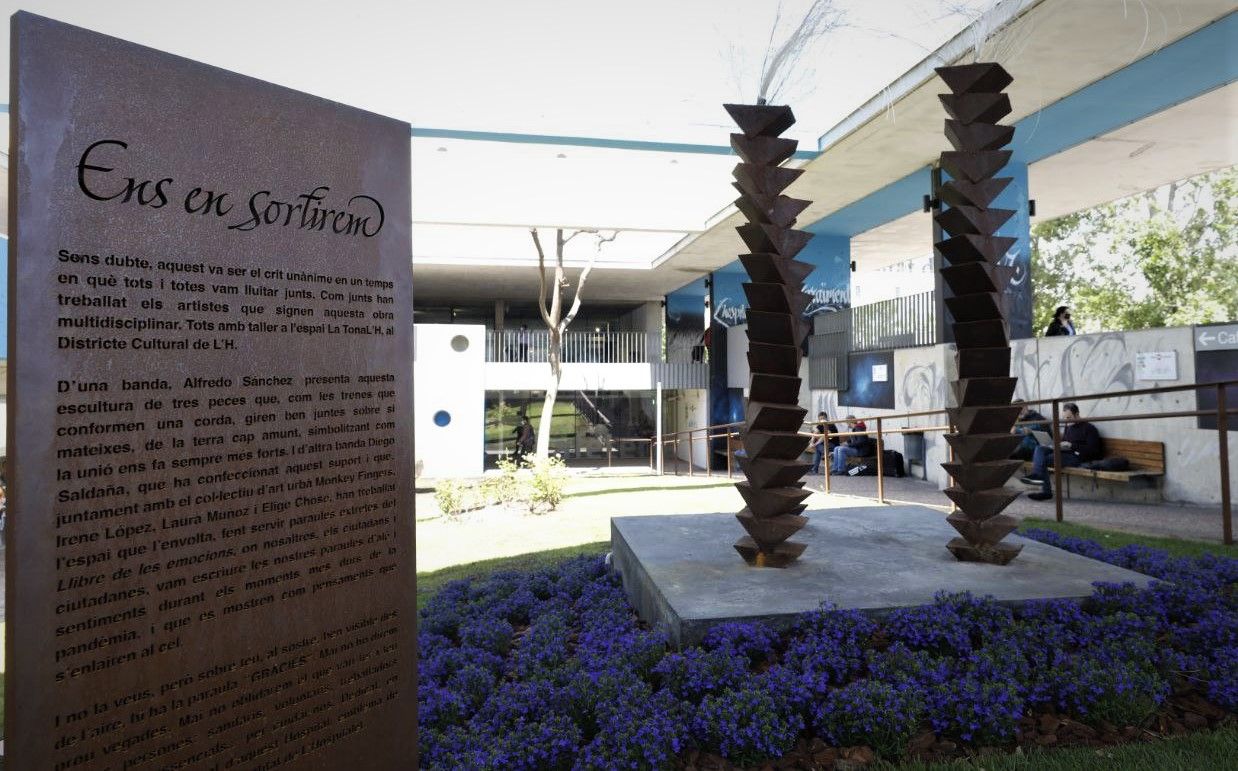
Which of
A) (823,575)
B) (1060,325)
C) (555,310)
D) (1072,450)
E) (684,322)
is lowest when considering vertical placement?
(823,575)

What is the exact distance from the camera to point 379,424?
2104 mm

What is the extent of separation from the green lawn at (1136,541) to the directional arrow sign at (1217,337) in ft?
16.3

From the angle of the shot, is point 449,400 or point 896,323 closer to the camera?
point 896,323

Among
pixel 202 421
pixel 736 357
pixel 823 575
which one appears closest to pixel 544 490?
pixel 823 575

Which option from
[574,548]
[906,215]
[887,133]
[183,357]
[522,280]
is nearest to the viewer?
[183,357]

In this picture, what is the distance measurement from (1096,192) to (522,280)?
54.2ft

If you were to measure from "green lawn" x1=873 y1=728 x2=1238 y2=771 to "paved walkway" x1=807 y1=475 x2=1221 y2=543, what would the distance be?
4775 millimetres

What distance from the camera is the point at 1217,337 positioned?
33.0ft

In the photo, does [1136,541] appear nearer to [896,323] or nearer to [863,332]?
[896,323]

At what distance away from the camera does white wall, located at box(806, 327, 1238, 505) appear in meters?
10.2

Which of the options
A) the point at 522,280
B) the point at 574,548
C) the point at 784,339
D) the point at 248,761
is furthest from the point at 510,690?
the point at 522,280

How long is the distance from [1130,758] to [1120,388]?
1064cm

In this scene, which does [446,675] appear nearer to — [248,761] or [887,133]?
[248,761]

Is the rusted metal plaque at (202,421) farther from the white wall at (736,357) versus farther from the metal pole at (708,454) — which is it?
the white wall at (736,357)
